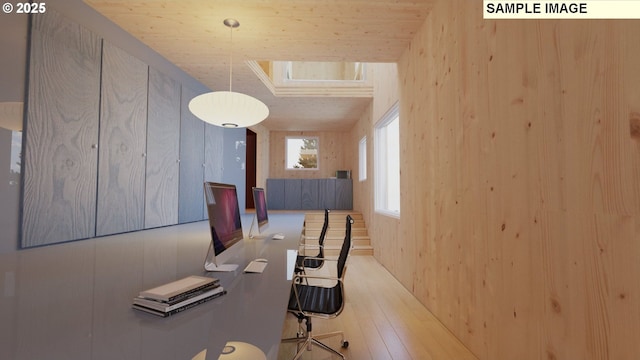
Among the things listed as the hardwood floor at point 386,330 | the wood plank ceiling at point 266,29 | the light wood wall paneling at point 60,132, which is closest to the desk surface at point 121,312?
the light wood wall paneling at point 60,132

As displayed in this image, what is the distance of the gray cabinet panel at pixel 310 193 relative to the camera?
8672mm

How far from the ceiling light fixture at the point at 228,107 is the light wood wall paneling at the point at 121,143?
2.94 ft

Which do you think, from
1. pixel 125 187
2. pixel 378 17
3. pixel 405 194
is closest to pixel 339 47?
pixel 378 17

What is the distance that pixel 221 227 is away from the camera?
5.22 feet

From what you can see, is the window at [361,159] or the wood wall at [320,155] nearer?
the window at [361,159]

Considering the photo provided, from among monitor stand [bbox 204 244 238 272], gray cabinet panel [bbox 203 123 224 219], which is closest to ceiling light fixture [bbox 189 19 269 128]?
monitor stand [bbox 204 244 238 272]

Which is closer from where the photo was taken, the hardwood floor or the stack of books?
the stack of books

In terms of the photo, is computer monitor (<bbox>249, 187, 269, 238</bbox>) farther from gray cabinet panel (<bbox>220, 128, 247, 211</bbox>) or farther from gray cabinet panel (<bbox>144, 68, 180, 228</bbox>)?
gray cabinet panel (<bbox>220, 128, 247, 211</bbox>)

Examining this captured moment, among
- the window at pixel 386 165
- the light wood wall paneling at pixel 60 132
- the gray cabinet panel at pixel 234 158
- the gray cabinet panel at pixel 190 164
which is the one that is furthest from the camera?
the gray cabinet panel at pixel 234 158

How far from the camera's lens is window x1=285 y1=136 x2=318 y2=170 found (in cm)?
957

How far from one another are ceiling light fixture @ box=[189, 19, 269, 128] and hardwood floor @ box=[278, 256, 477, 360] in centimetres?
218

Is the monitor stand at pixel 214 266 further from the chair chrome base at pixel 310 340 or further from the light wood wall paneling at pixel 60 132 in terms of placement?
the light wood wall paneling at pixel 60 132

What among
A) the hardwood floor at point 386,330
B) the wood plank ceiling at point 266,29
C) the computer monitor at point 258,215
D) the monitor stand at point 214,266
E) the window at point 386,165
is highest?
the wood plank ceiling at point 266,29

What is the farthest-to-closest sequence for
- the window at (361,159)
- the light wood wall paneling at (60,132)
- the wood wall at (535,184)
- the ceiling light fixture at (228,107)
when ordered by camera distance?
the window at (361,159) < the ceiling light fixture at (228,107) < the light wood wall paneling at (60,132) < the wood wall at (535,184)
